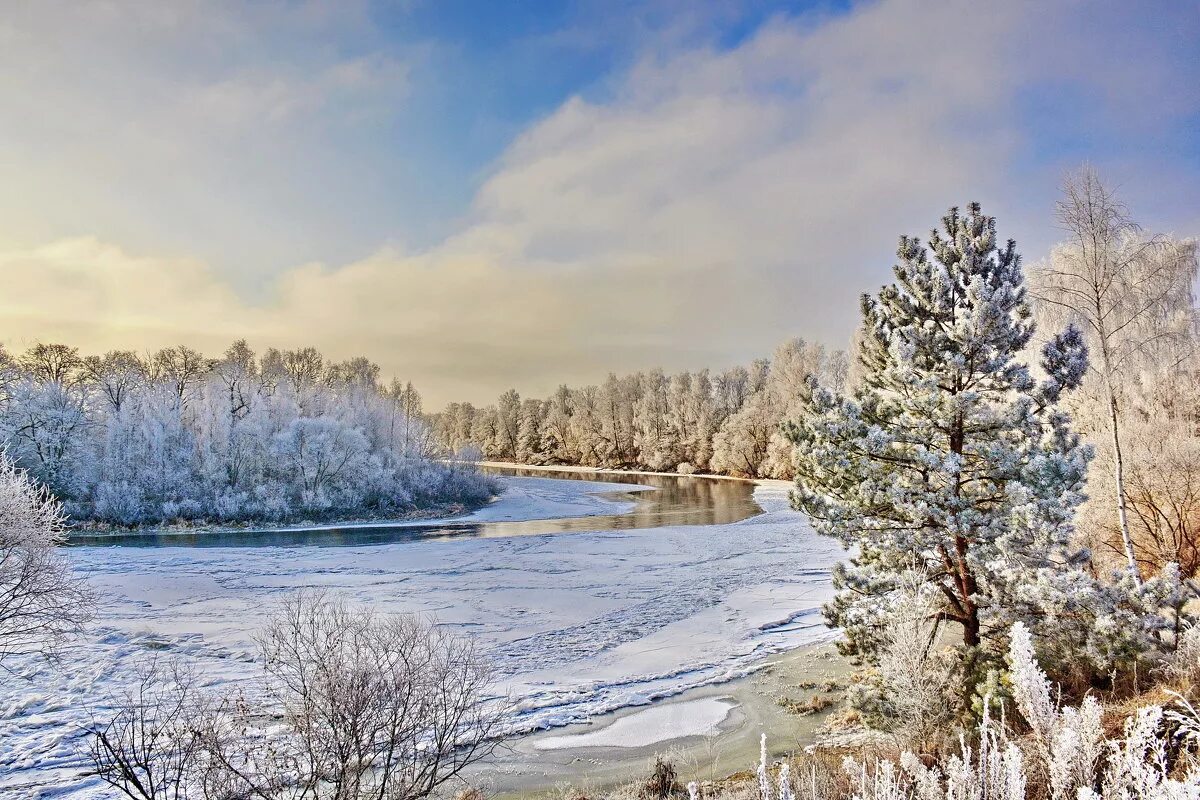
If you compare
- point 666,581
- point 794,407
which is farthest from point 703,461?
point 666,581

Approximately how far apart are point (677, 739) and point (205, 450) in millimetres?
41342

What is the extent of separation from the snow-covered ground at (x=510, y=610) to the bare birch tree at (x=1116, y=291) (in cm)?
918

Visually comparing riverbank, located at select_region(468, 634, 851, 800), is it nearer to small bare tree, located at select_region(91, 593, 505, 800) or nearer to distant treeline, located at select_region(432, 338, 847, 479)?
small bare tree, located at select_region(91, 593, 505, 800)

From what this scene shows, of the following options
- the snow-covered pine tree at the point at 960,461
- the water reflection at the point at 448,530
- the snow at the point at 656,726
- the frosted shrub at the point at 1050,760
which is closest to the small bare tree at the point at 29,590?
the snow at the point at 656,726

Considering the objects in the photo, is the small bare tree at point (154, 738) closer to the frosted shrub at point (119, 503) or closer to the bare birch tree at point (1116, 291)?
the bare birch tree at point (1116, 291)

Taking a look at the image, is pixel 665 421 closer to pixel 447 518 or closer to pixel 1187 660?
pixel 447 518

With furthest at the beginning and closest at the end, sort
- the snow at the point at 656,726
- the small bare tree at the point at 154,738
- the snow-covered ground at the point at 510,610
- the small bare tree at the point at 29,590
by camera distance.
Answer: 1. the small bare tree at the point at 29,590
2. the snow-covered ground at the point at 510,610
3. the snow at the point at 656,726
4. the small bare tree at the point at 154,738

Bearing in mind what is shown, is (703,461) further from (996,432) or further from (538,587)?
(996,432)

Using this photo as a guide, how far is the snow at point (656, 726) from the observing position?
10594mm

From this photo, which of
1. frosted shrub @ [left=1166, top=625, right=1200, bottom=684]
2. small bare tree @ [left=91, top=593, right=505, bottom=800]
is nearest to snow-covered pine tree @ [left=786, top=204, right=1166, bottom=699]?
frosted shrub @ [left=1166, top=625, right=1200, bottom=684]

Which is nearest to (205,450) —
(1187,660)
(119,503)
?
(119,503)

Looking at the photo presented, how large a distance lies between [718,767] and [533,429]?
102 m

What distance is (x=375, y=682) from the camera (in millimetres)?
7902

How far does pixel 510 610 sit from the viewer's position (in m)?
18.1
